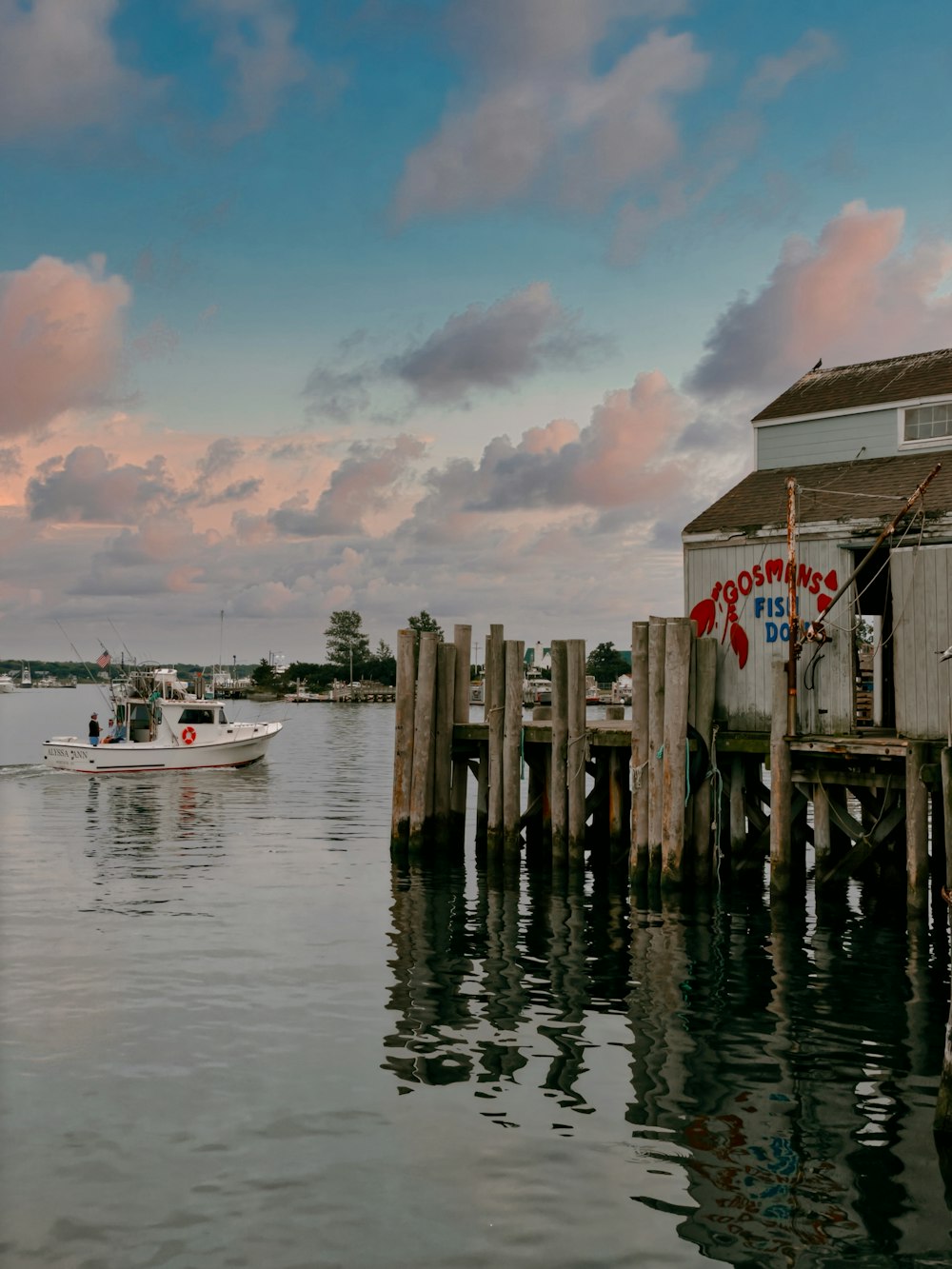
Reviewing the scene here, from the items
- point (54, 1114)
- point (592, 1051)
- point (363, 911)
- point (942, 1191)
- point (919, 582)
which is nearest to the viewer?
point (942, 1191)

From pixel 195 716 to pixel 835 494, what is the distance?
33.3 m

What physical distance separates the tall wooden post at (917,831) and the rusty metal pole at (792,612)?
7.16 ft

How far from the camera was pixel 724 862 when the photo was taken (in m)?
21.1

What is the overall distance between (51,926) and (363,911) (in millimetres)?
5054

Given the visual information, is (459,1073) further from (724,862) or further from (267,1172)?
(724,862)

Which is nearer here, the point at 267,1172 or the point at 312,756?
the point at 267,1172

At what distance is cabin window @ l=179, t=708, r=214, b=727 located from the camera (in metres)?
47.8

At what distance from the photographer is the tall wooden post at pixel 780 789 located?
18766 mm

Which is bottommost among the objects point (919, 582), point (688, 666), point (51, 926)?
point (51, 926)

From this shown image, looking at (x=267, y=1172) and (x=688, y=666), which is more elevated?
(x=688, y=666)

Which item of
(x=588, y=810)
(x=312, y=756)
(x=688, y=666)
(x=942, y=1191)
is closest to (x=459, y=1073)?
(x=942, y=1191)

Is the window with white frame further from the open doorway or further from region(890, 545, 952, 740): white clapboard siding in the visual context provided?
region(890, 545, 952, 740): white clapboard siding

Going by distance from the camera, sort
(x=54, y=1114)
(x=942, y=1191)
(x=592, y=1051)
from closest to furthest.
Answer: (x=942, y=1191)
(x=54, y=1114)
(x=592, y=1051)

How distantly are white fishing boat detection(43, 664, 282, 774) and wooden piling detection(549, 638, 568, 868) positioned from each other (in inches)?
1108
